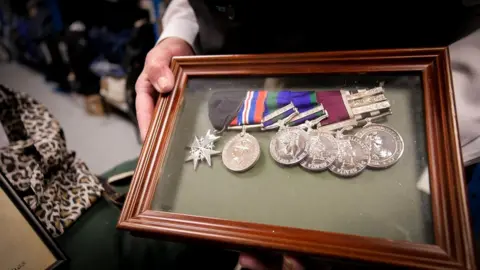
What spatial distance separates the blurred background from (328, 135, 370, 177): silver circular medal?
1240 mm

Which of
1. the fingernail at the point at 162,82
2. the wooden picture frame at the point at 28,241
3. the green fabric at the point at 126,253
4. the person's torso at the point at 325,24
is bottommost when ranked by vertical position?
the green fabric at the point at 126,253

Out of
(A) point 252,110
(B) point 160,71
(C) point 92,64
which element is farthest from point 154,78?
(C) point 92,64

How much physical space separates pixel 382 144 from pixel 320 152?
0.34ft

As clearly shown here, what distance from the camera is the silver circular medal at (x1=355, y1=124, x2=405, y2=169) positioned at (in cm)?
Answer: 57

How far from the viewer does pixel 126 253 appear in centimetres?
84

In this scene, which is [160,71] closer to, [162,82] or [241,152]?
[162,82]

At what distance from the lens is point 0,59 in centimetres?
320

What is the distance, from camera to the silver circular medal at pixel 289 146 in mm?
614

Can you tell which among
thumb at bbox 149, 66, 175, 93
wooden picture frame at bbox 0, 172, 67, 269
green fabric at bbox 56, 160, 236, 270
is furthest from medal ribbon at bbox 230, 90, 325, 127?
wooden picture frame at bbox 0, 172, 67, 269

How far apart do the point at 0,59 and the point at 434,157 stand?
374cm

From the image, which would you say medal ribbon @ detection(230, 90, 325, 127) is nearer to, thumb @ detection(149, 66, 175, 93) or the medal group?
the medal group

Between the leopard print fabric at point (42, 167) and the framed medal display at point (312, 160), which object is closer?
the framed medal display at point (312, 160)

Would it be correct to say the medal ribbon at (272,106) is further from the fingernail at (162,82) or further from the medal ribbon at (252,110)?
the fingernail at (162,82)

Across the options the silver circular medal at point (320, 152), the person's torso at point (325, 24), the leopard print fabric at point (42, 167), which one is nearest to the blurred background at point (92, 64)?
the leopard print fabric at point (42, 167)
